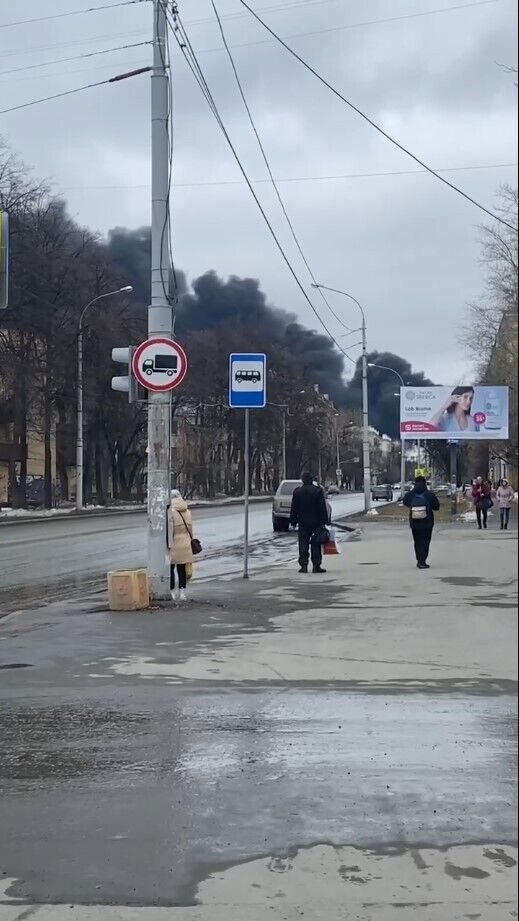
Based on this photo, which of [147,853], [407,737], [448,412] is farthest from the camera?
[407,737]

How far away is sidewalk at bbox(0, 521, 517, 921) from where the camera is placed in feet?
11.0

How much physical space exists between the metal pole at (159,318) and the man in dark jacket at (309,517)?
141 inches

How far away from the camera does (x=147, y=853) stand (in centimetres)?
395

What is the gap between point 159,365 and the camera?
10.8m

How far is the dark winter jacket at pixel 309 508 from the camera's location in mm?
14180

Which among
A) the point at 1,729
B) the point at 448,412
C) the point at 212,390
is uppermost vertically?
the point at 212,390

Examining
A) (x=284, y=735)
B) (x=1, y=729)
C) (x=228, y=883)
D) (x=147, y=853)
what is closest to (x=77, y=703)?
(x=1, y=729)

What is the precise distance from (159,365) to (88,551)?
11.3 m

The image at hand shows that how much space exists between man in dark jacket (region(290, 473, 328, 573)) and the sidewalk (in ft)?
16.2

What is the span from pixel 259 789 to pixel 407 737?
1.15 metres

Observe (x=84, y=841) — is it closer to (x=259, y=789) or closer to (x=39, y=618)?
(x=259, y=789)

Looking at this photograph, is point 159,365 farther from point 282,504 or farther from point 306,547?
point 282,504

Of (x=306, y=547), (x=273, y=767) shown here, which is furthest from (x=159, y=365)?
(x=273, y=767)

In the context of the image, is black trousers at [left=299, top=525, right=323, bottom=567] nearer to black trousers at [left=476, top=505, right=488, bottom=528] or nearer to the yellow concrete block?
the yellow concrete block
